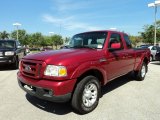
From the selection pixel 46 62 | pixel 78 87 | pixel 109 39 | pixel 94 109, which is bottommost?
pixel 94 109

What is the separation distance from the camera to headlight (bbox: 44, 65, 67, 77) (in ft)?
13.6

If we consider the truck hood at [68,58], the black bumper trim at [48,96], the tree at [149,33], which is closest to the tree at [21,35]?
the tree at [149,33]

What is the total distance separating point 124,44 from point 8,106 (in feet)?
12.4

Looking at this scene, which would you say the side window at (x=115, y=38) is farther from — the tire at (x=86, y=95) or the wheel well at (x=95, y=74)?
the tire at (x=86, y=95)

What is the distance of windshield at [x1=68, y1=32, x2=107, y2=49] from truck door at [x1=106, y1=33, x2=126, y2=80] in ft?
0.79

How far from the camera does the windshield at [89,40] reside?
18.3ft

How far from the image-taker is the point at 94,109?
493cm

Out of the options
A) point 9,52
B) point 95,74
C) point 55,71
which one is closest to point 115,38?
point 95,74

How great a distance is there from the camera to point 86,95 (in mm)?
4688

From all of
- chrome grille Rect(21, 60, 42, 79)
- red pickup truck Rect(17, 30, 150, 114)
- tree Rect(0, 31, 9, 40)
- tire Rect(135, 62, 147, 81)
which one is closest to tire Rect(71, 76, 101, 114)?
red pickup truck Rect(17, 30, 150, 114)

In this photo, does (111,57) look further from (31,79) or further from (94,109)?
(31,79)

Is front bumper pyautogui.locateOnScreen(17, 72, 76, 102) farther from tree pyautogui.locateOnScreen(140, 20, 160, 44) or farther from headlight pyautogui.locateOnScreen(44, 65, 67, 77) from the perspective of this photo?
tree pyautogui.locateOnScreen(140, 20, 160, 44)

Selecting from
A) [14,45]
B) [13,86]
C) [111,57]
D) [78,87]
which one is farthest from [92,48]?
[14,45]

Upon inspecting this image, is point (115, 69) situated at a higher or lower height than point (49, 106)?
higher
